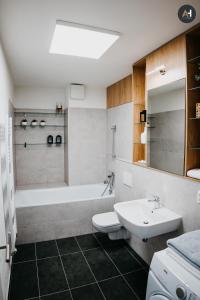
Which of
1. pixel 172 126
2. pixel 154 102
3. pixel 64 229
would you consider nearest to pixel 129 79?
pixel 154 102

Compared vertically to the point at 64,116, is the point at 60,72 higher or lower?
higher

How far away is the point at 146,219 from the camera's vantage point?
2115 mm

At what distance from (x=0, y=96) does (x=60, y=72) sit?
4.54 ft

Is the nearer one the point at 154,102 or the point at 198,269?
the point at 198,269

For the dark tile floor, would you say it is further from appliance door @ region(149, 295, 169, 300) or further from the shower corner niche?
the shower corner niche

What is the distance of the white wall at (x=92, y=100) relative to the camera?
422 cm

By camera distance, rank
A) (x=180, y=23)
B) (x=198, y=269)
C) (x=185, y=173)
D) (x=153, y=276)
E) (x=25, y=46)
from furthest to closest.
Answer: (x=25, y=46) → (x=185, y=173) → (x=180, y=23) → (x=153, y=276) → (x=198, y=269)

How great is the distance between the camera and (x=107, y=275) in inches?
93.1

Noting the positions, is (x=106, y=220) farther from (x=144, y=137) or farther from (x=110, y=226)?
(x=144, y=137)

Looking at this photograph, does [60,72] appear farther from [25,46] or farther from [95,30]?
[95,30]

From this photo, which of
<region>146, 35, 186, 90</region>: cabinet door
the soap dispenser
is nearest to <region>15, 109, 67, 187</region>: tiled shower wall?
the soap dispenser

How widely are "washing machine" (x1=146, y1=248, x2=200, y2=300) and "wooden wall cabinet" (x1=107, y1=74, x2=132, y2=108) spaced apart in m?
2.63

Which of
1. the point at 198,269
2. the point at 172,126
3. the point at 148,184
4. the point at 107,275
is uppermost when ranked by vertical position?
the point at 172,126

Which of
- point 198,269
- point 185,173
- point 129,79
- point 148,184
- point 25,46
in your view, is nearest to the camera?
point 198,269
